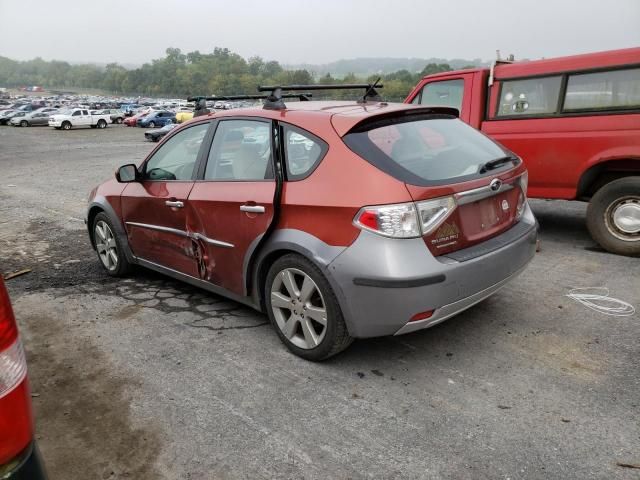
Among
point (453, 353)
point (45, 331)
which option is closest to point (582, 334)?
point (453, 353)

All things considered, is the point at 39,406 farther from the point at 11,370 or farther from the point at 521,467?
the point at 521,467

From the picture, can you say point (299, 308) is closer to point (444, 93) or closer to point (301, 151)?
point (301, 151)

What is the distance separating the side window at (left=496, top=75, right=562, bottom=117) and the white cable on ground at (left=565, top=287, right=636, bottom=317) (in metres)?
2.36

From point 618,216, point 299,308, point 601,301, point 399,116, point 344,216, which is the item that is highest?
point 399,116

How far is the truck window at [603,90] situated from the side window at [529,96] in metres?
0.16

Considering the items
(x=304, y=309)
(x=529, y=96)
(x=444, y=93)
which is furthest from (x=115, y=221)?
(x=529, y=96)

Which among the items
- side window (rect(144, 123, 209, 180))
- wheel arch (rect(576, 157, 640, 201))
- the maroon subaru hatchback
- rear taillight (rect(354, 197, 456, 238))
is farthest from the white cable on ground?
side window (rect(144, 123, 209, 180))

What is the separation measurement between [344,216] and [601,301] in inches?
100

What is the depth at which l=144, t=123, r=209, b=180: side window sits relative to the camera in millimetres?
4164

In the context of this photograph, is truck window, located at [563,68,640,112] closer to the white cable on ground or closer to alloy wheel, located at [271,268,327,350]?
the white cable on ground

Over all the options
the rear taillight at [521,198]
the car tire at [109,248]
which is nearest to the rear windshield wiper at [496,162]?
the rear taillight at [521,198]

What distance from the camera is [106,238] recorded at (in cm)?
520

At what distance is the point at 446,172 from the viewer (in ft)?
10.5

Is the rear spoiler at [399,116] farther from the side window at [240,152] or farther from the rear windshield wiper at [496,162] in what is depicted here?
the side window at [240,152]
